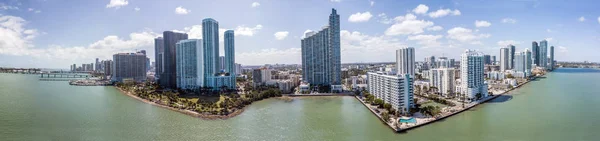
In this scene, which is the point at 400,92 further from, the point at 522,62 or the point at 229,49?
the point at 522,62

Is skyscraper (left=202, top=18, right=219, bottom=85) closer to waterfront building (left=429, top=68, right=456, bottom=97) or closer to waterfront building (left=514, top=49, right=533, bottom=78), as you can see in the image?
waterfront building (left=429, top=68, right=456, bottom=97)

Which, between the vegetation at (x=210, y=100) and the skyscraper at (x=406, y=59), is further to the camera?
the skyscraper at (x=406, y=59)

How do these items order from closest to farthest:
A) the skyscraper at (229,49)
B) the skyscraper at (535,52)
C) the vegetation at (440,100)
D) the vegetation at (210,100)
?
the vegetation at (210,100) < the vegetation at (440,100) < the skyscraper at (229,49) < the skyscraper at (535,52)

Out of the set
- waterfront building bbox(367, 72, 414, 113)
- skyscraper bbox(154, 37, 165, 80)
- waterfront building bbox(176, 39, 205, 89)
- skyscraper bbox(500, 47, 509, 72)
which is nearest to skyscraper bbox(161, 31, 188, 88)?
waterfront building bbox(176, 39, 205, 89)

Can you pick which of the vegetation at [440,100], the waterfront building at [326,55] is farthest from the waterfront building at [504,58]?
the vegetation at [440,100]

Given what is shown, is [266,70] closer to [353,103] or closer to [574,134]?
[353,103]

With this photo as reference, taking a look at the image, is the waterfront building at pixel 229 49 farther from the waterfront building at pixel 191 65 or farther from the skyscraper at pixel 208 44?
the waterfront building at pixel 191 65

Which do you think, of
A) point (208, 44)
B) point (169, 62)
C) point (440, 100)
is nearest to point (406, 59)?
point (440, 100)

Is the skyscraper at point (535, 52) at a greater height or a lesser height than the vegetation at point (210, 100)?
greater
